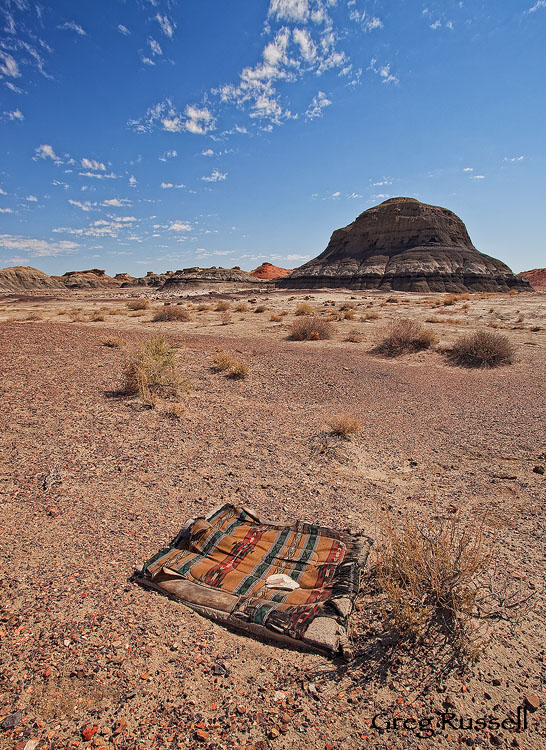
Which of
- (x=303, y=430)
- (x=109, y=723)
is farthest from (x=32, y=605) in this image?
(x=303, y=430)

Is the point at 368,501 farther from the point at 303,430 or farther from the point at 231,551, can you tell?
the point at 303,430

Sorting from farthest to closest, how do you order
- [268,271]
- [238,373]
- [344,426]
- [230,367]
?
1. [268,271]
2. [230,367]
3. [238,373]
4. [344,426]

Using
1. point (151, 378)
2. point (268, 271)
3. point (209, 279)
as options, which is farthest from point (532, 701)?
point (268, 271)

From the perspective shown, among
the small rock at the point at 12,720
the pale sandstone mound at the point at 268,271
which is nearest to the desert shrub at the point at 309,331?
the small rock at the point at 12,720

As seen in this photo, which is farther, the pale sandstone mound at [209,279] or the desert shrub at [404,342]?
the pale sandstone mound at [209,279]

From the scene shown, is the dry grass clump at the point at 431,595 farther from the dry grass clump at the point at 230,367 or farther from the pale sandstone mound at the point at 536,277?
the pale sandstone mound at the point at 536,277

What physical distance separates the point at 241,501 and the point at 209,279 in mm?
72729

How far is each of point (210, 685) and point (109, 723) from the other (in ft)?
1.88

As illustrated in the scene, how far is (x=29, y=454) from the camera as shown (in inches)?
199

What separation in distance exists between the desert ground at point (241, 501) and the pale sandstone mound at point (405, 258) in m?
50.5

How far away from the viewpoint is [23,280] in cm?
9288

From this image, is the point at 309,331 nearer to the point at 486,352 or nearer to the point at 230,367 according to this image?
the point at 230,367

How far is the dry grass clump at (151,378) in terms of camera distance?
7392 mm

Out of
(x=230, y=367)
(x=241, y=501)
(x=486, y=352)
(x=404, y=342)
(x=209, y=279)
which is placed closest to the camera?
(x=241, y=501)
